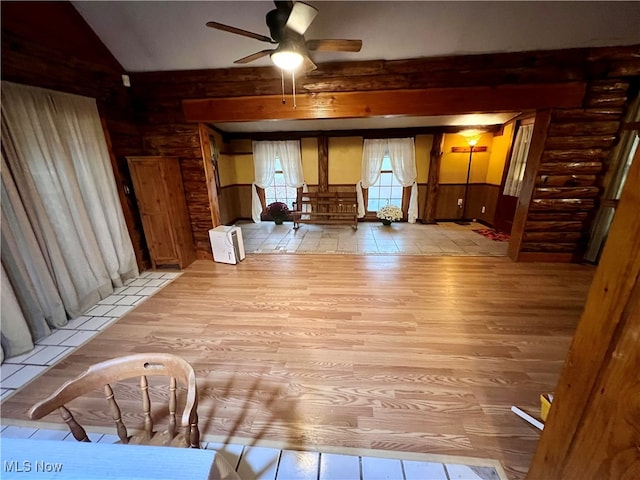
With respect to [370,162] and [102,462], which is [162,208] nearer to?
[102,462]

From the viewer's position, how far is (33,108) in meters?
2.07

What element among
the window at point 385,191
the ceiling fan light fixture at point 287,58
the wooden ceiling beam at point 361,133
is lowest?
the window at point 385,191

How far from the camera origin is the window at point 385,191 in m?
5.88

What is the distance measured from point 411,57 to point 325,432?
3.73 m

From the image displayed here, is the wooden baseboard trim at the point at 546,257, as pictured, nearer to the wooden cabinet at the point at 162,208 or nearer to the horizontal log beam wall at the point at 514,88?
the horizontal log beam wall at the point at 514,88

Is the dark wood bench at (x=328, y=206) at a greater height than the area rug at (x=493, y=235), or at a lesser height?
greater

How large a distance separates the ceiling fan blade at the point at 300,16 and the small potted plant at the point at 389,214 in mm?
4122

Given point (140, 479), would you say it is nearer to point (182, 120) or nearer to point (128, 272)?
point (128, 272)

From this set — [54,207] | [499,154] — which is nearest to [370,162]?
[499,154]

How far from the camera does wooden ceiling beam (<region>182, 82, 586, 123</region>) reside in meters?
2.81

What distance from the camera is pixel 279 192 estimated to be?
6.22m

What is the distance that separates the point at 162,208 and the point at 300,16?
2672 millimetres

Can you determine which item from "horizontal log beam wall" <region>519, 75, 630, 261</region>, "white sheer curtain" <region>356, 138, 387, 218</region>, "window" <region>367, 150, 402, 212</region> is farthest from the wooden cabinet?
"horizontal log beam wall" <region>519, 75, 630, 261</region>

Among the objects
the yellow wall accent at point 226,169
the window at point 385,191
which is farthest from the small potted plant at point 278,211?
the window at point 385,191
